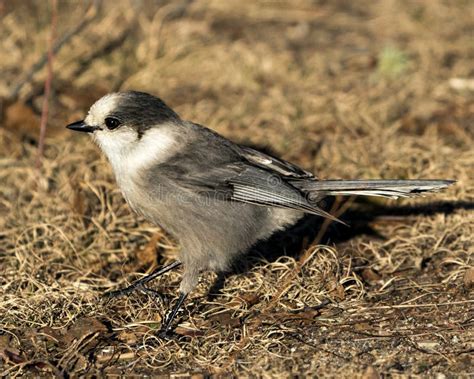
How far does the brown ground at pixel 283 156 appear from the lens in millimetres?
4535

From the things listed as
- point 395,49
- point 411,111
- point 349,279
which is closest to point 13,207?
point 349,279

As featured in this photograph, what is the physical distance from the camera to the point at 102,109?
519cm

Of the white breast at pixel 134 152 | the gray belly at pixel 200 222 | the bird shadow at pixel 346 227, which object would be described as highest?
the white breast at pixel 134 152

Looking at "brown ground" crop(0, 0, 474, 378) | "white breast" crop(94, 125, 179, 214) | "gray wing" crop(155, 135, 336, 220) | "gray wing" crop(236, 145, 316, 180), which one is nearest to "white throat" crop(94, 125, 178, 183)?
"white breast" crop(94, 125, 179, 214)

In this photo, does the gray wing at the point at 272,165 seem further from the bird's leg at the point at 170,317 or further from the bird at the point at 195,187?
the bird's leg at the point at 170,317

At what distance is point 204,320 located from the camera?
5.00 meters

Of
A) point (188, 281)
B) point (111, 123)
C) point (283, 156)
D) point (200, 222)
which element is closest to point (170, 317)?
point (188, 281)

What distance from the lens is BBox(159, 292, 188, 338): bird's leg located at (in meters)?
4.71

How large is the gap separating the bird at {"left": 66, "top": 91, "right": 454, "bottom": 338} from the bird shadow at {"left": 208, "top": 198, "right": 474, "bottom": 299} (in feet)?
1.92

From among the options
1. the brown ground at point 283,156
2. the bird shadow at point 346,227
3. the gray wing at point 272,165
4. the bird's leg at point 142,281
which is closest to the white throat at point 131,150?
the gray wing at point 272,165

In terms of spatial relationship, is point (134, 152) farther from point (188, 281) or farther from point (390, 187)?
point (390, 187)

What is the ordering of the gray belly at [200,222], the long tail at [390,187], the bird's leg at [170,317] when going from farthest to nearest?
the gray belly at [200,222] < the long tail at [390,187] < the bird's leg at [170,317]

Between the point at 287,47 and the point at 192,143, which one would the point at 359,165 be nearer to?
the point at 192,143

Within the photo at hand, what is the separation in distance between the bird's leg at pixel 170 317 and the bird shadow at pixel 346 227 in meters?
0.85
